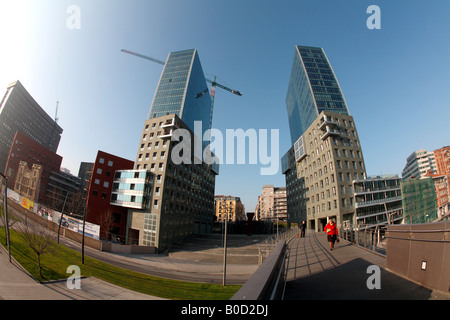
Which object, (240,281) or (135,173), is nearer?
(240,281)

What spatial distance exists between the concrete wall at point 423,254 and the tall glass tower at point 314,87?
60.4 m

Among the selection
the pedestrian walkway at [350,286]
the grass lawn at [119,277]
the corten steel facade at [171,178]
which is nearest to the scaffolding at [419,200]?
the grass lawn at [119,277]

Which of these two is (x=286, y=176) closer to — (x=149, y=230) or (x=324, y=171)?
(x=324, y=171)

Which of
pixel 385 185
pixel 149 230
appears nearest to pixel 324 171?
pixel 385 185

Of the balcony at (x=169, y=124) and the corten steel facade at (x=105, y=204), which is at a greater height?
the balcony at (x=169, y=124)

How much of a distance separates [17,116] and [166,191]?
90.6ft

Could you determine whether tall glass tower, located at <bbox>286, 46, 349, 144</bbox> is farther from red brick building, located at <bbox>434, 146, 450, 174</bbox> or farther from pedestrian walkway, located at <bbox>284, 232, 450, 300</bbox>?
red brick building, located at <bbox>434, 146, 450, 174</bbox>

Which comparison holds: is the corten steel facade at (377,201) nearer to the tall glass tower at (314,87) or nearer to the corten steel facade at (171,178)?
the tall glass tower at (314,87)

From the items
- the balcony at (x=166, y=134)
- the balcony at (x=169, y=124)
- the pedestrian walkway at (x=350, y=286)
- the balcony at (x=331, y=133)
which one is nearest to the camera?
the pedestrian walkway at (x=350, y=286)

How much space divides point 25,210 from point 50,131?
16256mm

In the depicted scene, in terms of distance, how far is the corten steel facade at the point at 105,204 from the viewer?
141 ft

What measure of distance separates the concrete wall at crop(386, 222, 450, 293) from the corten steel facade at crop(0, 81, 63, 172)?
36.7m

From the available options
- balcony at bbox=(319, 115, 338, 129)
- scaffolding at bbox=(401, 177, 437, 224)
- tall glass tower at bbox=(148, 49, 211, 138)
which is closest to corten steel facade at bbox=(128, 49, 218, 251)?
tall glass tower at bbox=(148, 49, 211, 138)
